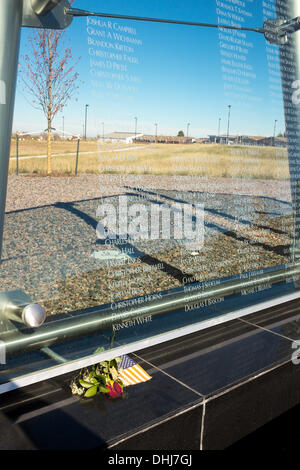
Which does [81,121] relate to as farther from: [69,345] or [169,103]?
[69,345]

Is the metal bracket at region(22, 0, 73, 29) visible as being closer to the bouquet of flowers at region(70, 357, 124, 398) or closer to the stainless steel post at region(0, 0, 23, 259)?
the stainless steel post at region(0, 0, 23, 259)

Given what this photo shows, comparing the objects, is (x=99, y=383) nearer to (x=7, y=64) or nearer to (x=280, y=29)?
(x=7, y=64)

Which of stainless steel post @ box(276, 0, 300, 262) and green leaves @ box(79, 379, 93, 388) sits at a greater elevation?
stainless steel post @ box(276, 0, 300, 262)

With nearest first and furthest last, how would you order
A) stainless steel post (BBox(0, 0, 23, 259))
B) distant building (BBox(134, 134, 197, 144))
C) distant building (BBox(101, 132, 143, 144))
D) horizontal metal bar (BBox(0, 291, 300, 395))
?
stainless steel post (BBox(0, 0, 23, 259)) < horizontal metal bar (BBox(0, 291, 300, 395)) < distant building (BBox(101, 132, 143, 144)) < distant building (BBox(134, 134, 197, 144))

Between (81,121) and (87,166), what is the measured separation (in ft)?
0.65

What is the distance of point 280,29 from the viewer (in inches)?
105

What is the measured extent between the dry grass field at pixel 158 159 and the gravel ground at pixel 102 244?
5 centimetres

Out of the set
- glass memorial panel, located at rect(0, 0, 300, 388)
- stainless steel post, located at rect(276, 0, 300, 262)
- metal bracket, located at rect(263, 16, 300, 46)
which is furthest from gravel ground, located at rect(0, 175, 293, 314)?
metal bracket, located at rect(263, 16, 300, 46)

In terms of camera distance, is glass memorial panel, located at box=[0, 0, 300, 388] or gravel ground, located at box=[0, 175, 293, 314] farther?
gravel ground, located at box=[0, 175, 293, 314]

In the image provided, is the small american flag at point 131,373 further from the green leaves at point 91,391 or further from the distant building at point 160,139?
the distant building at point 160,139

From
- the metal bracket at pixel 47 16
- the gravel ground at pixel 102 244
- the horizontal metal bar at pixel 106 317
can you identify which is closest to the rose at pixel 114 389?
the horizontal metal bar at pixel 106 317

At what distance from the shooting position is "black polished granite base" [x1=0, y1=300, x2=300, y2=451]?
1.48m

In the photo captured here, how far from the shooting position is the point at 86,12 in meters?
1.71

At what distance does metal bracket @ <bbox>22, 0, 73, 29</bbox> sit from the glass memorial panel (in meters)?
0.04
